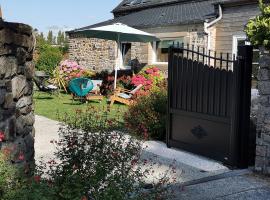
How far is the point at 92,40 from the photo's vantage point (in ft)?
73.9

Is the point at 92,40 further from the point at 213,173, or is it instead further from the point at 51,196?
the point at 51,196

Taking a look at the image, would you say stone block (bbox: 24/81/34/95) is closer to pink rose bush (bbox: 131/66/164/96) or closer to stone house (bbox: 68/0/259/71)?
pink rose bush (bbox: 131/66/164/96)

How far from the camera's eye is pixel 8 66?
4.03m

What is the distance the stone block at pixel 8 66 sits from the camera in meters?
3.94

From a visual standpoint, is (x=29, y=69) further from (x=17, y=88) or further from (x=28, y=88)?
(x=17, y=88)

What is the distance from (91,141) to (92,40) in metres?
18.6

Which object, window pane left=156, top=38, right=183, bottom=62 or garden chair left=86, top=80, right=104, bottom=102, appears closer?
garden chair left=86, top=80, right=104, bottom=102

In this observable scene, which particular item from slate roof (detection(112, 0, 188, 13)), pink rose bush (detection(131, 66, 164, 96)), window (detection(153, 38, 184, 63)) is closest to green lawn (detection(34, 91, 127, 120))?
pink rose bush (detection(131, 66, 164, 96))

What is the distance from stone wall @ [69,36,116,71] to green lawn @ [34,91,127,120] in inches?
206

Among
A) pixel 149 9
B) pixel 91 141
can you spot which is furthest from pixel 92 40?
pixel 91 141

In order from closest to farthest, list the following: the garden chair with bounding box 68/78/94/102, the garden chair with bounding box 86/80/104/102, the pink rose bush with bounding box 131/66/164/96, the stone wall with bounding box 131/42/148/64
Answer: the garden chair with bounding box 68/78/94/102 < the garden chair with bounding box 86/80/104/102 < the pink rose bush with bounding box 131/66/164/96 < the stone wall with bounding box 131/42/148/64

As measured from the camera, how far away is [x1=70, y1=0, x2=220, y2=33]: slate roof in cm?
1741

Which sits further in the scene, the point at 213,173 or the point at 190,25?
the point at 190,25

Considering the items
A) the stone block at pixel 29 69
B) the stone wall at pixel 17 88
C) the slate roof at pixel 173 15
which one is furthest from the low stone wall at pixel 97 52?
the stone wall at pixel 17 88
